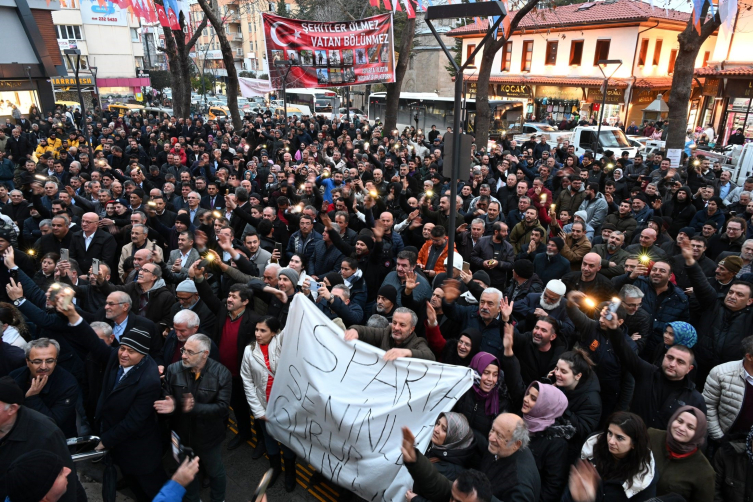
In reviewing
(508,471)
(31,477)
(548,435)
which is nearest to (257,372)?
(31,477)

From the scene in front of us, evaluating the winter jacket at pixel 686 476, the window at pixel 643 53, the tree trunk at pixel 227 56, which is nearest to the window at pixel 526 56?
the window at pixel 643 53

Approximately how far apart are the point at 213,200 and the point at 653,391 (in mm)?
7651

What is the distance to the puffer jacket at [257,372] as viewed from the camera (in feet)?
14.2

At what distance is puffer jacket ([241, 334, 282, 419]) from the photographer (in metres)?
4.33

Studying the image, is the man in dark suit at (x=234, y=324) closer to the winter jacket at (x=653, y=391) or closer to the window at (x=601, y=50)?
the winter jacket at (x=653, y=391)

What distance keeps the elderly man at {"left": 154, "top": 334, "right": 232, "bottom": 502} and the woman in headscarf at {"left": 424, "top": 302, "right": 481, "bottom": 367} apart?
1741mm

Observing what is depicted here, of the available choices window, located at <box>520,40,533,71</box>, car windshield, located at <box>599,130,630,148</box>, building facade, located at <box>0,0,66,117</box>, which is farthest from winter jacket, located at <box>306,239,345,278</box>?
window, located at <box>520,40,533,71</box>

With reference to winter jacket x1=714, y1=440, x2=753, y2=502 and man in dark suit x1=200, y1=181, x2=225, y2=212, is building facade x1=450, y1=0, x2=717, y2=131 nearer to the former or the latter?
man in dark suit x1=200, y1=181, x2=225, y2=212

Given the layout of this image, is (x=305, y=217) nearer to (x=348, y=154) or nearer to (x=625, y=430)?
(x=625, y=430)

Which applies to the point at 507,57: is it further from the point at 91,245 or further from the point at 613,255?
the point at 91,245

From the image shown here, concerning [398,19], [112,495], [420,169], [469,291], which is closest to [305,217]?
[469,291]

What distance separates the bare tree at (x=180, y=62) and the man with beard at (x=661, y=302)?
19.2 meters

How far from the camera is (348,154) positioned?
599 inches

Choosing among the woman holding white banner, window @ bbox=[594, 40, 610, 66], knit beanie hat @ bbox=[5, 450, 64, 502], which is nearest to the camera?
knit beanie hat @ bbox=[5, 450, 64, 502]
